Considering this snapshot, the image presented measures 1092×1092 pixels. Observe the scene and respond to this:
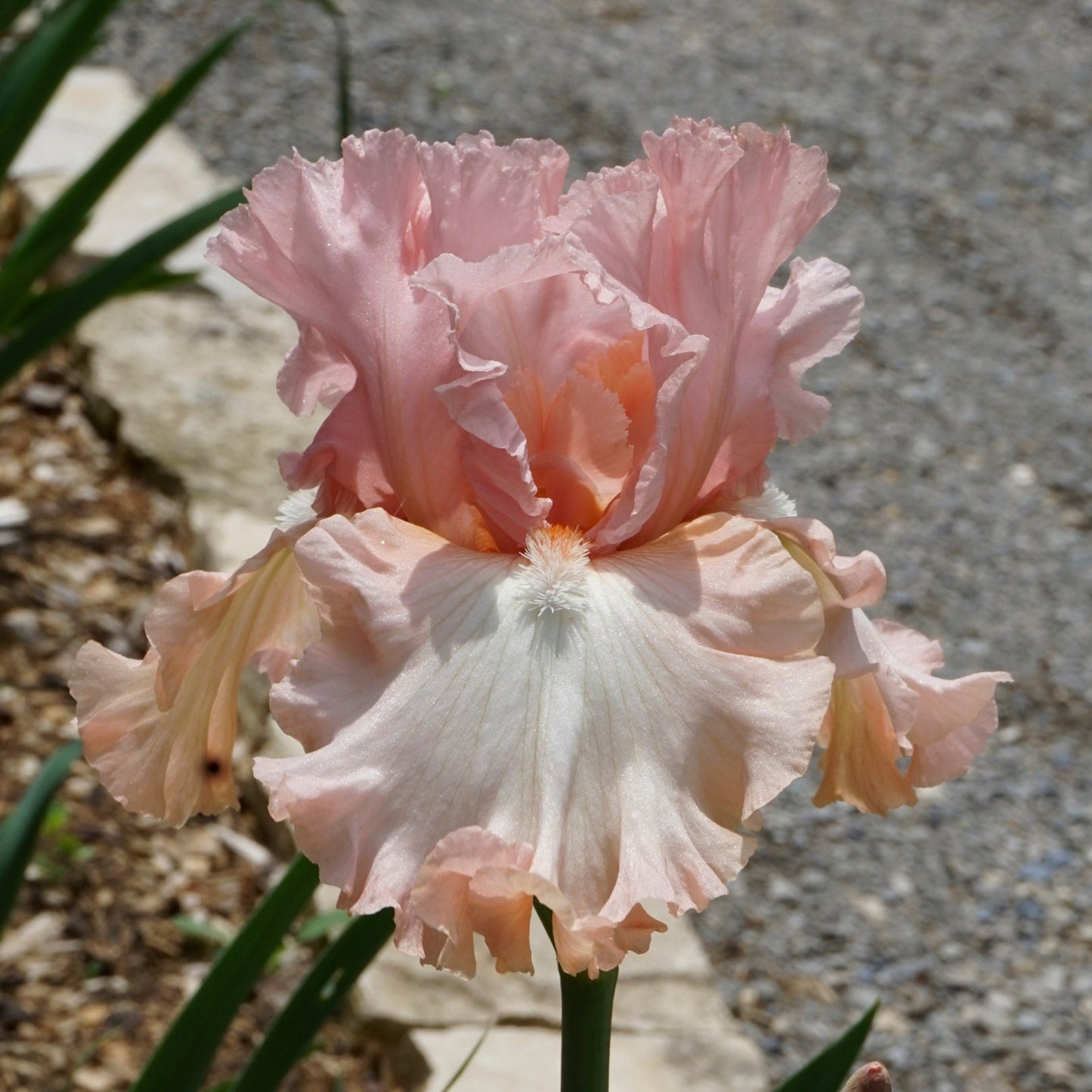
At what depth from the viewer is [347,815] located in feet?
2.18

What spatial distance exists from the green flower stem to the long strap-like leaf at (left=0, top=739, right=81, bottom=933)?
22.5 inches

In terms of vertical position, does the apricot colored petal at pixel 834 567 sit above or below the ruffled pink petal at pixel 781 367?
below

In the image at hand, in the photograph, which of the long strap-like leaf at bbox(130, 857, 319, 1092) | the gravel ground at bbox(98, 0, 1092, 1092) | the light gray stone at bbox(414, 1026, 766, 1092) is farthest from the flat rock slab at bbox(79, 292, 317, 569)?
the long strap-like leaf at bbox(130, 857, 319, 1092)

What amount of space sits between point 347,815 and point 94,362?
230 centimetres

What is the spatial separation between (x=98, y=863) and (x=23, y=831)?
2.47 ft

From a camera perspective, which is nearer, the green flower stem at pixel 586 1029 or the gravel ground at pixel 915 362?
the green flower stem at pixel 586 1029

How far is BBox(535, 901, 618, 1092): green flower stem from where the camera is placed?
2.50 feet

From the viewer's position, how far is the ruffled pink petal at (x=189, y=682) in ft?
2.66

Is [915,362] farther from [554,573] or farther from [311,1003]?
[554,573]

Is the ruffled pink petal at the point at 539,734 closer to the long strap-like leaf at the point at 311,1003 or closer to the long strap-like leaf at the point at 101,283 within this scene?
the long strap-like leaf at the point at 311,1003

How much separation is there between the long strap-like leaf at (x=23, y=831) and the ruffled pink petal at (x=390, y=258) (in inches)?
20.8

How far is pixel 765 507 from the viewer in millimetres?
832

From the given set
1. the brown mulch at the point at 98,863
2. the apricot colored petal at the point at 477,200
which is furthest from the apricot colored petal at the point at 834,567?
the brown mulch at the point at 98,863

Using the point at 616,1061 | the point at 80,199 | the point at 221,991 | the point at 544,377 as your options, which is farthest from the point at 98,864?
the point at 544,377
